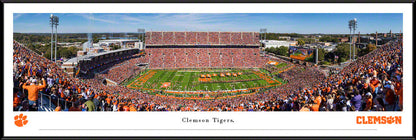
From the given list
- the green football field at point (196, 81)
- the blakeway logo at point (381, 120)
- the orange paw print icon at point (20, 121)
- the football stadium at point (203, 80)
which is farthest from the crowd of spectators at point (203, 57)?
the blakeway logo at point (381, 120)

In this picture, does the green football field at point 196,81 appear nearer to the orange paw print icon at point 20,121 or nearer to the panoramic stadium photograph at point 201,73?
the panoramic stadium photograph at point 201,73

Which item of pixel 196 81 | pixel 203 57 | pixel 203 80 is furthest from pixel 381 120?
pixel 203 57

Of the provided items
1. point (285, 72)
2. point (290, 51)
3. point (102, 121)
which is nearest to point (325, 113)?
point (102, 121)

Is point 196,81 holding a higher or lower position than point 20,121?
lower

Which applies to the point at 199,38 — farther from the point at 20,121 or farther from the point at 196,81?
the point at 20,121

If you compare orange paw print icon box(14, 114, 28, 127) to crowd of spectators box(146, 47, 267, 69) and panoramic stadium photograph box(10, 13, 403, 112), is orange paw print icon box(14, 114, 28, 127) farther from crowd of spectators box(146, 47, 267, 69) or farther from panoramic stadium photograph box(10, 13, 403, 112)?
crowd of spectators box(146, 47, 267, 69)

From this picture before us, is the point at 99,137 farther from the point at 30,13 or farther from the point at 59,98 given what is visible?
the point at 30,13

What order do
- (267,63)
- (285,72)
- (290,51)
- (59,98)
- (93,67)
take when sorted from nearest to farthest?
(59,98) < (93,67) < (285,72) < (267,63) < (290,51)
